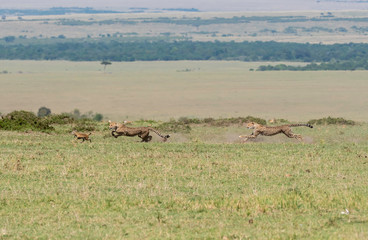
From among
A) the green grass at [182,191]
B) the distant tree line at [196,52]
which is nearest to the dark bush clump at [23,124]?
the green grass at [182,191]

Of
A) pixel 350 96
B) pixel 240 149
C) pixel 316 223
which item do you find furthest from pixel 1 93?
A: pixel 316 223

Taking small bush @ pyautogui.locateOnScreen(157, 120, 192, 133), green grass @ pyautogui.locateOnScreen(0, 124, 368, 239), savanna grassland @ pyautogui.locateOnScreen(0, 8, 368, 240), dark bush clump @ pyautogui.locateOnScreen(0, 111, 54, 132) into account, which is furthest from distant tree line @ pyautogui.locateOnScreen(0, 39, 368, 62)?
green grass @ pyautogui.locateOnScreen(0, 124, 368, 239)

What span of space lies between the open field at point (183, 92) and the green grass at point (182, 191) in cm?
2544

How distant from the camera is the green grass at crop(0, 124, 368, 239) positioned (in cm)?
810

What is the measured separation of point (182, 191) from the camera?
400 inches

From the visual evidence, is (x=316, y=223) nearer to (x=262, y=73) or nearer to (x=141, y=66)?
(x=262, y=73)

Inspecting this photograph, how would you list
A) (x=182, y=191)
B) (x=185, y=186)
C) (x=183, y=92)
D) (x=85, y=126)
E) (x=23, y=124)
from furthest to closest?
(x=183, y=92), (x=85, y=126), (x=23, y=124), (x=185, y=186), (x=182, y=191)

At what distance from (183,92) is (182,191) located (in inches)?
2281

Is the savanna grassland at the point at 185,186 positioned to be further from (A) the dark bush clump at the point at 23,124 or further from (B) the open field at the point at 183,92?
(B) the open field at the point at 183,92

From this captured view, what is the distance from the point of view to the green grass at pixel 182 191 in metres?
8.10

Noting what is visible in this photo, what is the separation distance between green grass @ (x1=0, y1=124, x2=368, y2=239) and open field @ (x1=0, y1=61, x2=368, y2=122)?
1002 inches

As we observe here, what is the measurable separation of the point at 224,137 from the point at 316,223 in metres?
11.9

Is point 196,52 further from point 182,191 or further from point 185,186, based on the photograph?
point 182,191

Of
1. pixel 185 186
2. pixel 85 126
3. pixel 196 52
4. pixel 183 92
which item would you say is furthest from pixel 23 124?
pixel 196 52
